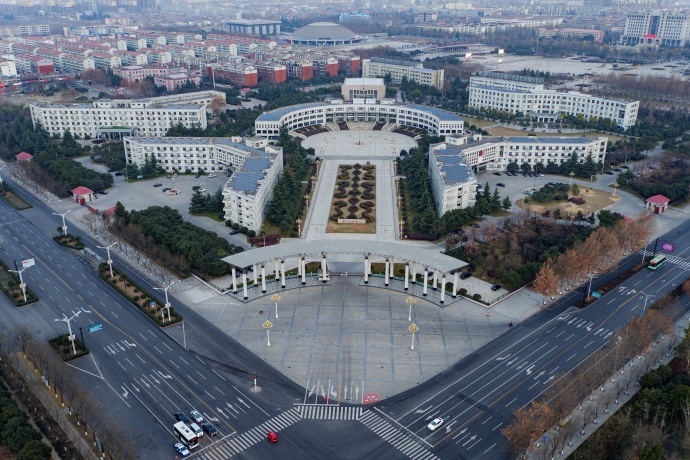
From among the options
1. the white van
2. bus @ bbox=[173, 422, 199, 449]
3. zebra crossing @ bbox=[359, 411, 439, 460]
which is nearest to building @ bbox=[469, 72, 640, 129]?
zebra crossing @ bbox=[359, 411, 439, 460]

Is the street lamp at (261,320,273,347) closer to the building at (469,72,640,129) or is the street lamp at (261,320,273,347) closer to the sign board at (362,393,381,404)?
the sign board at (362,393,381,404)

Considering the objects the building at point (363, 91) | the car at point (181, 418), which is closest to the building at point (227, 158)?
the car at point (181, 418)

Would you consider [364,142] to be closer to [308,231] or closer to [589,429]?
[308,231]

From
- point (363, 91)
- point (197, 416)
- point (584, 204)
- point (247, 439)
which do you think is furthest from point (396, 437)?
point (363, 91)

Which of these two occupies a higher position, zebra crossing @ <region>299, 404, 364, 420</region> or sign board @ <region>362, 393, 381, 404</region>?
sign board @ <region>362, 393, 381, 404</region>

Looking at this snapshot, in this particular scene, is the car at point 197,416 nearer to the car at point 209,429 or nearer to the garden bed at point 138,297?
the car at point 209,429

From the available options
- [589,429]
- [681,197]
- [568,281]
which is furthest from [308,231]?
[681,197]
